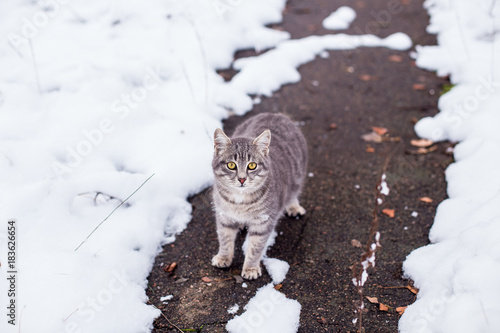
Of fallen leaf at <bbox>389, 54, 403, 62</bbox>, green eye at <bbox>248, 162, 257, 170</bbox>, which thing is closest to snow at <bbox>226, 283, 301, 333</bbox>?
green eye at <bbox>248, 162, 257, 170</bbox>

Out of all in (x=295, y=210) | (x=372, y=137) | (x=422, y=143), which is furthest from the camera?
(x=372, y=137)

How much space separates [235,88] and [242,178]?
283cm

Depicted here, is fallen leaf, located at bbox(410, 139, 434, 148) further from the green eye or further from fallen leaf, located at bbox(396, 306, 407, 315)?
the green eye

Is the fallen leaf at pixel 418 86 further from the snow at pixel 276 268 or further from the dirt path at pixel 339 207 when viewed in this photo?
the snow at pixel 276 268

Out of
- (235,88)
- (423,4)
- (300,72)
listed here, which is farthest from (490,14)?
(235,88)

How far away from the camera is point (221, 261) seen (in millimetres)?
3578

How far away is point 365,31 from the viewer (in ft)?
24.7

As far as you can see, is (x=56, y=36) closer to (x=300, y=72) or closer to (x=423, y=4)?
(x=300, y=72)

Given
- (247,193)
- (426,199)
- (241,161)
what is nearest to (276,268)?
(247,193)

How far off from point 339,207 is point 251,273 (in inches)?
52.3

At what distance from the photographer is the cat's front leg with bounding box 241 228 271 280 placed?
11.4 ft

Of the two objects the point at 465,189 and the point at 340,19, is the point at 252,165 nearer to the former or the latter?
the point at 465,189

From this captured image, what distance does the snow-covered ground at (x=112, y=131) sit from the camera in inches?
123

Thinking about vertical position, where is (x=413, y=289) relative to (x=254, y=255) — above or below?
below
